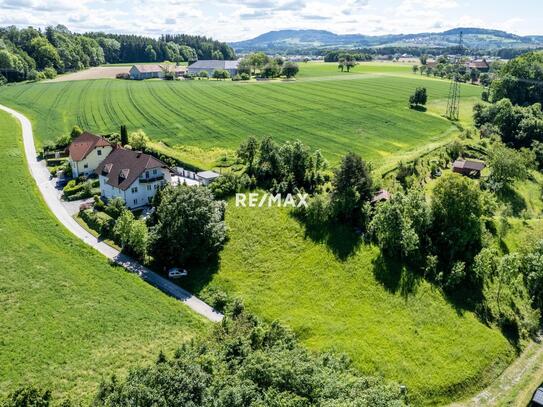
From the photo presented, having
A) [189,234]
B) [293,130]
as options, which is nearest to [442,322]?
→ [189,234]

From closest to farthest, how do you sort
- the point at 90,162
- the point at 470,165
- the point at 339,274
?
the point at 339,274
the point at 470,165
the point at 90,162

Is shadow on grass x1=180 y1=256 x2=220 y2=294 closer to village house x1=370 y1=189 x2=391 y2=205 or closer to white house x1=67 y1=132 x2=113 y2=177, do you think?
village house x1=370 y1=189 x2=391 y2=205

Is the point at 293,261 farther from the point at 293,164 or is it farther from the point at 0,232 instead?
the point at 0,232

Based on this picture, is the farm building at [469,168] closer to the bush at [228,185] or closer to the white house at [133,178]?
the bush at [228,185]

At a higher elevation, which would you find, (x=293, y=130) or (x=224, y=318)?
(x=293, y=130)

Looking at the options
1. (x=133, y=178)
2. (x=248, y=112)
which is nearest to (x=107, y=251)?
(x=133, y=178)

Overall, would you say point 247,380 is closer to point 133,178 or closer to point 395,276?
point 395,276
